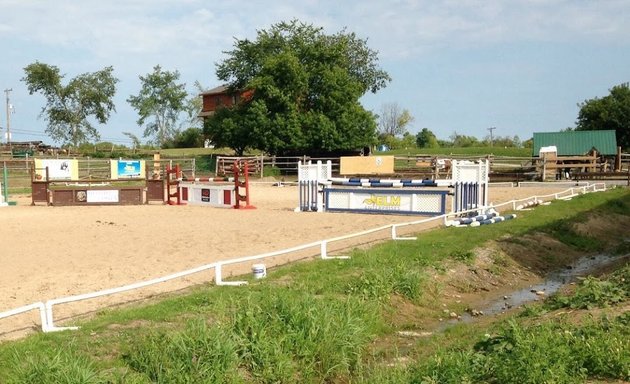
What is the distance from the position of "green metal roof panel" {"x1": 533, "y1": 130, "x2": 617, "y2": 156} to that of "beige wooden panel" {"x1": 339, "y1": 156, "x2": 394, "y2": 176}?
10.8 metres

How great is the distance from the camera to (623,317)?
587 centimetres

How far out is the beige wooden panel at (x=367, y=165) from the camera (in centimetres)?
4189

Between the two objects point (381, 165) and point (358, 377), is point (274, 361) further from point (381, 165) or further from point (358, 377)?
point (381, 165)

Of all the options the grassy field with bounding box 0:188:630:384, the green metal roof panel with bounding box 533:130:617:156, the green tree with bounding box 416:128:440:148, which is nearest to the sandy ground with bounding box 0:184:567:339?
the grassy field with bounding box 0:188:630:384

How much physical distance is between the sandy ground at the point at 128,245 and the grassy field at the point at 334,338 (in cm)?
109

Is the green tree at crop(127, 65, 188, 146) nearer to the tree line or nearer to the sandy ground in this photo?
the tree line

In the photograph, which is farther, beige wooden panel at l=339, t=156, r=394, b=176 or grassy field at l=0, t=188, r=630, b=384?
beige wooden panel at l=339, t=156, r=394, b=176

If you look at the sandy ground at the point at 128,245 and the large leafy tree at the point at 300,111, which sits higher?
the large leafy tree at the point at 300,111

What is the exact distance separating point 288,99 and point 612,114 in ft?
112

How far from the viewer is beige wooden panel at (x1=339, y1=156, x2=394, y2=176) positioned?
137 ft

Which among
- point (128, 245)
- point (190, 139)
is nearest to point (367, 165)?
point (128, 245)

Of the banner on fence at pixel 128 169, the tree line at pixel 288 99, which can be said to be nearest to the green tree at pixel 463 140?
the tree line at pixel 288 99

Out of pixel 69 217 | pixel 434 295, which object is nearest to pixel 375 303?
pixel 434 295

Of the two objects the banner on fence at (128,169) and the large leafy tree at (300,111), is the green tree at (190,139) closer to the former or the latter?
the large leafy tree at (300,111)
